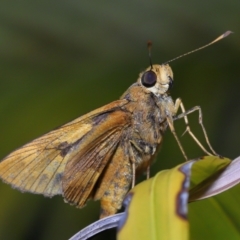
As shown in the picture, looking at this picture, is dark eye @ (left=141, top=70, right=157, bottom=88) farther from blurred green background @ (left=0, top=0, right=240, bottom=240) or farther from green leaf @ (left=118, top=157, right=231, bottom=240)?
green leaf @ (left=118, top=157, right=231, bottom=240)

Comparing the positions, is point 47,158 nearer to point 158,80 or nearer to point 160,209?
point 158,80

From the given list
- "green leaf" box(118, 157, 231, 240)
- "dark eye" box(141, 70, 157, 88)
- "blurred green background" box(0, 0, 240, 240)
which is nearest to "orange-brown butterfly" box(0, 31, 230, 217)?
"dark eye" box(141, 70, 157, 88)

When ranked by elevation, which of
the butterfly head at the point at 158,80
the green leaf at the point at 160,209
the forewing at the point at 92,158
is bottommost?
the green leaf at the point at 160,209

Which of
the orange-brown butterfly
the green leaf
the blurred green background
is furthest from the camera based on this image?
the blurred green background

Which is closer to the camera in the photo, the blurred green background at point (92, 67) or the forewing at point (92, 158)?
the forewing at point (92, 158)

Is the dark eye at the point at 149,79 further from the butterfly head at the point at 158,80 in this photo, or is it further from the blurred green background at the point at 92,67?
the blurred green background at the point at 92,67

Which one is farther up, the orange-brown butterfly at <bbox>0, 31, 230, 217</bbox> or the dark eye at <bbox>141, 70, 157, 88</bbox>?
the dark eye at <bbox>141, 70, 157, 88</bbox>

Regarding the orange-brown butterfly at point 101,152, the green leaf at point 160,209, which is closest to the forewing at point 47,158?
the orange-brown butterfly at point 101,152
